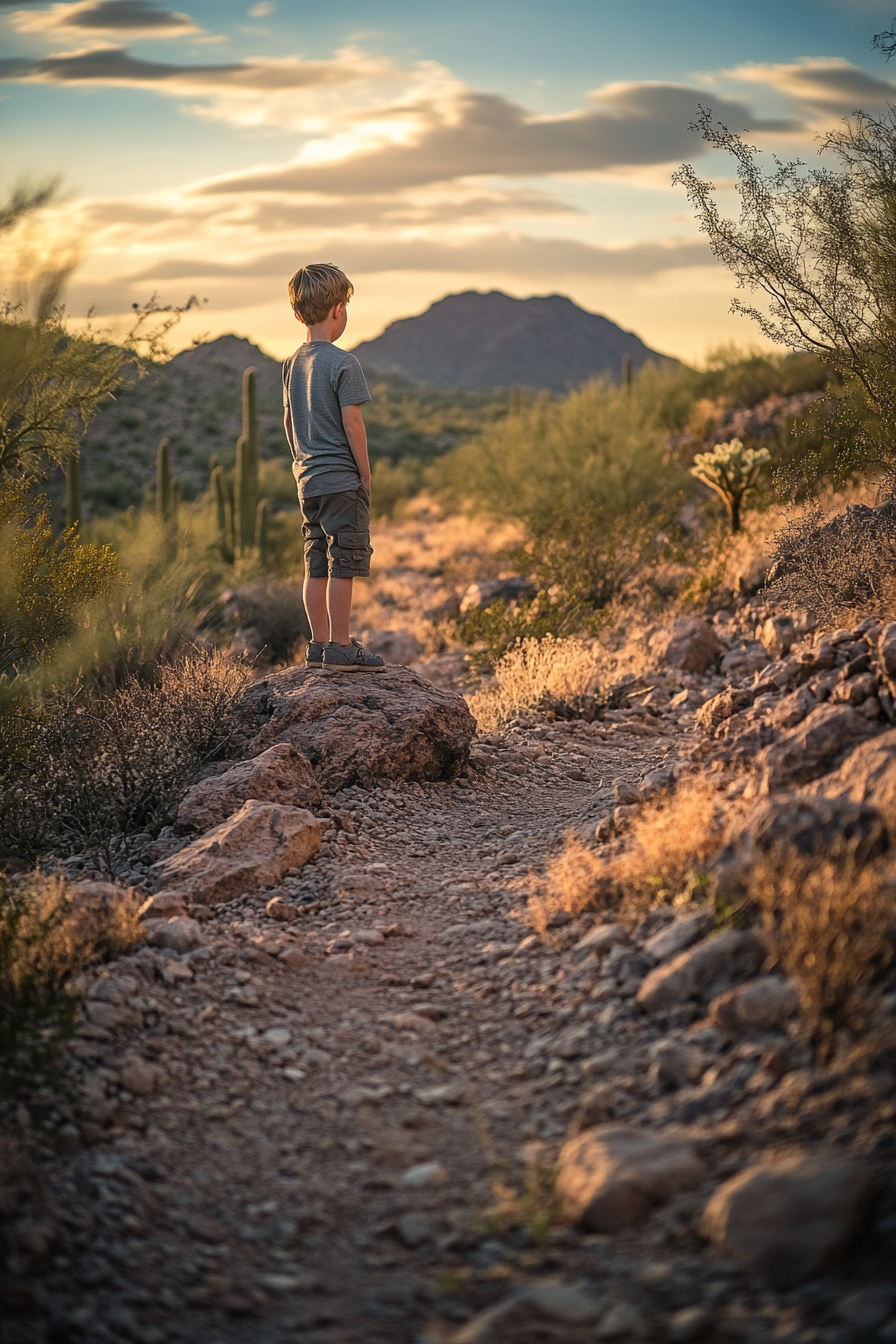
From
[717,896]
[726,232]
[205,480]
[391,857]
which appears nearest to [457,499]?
[205,480]

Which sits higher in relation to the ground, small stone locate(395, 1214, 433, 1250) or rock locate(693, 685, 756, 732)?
rock locate(693, 685, 756, 732)

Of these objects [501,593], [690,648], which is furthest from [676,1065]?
[501,593]

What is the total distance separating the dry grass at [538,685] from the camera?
821 centimetres

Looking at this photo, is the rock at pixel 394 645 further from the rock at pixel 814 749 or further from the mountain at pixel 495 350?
the mountain at pixel 495 350

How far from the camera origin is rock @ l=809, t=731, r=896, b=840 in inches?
133

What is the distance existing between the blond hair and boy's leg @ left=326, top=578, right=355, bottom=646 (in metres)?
1.52

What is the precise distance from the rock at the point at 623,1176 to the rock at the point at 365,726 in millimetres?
3539

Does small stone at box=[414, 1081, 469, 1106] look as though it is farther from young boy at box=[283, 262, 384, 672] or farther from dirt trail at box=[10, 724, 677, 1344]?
young boy at box=[283, 262, 384, 672]

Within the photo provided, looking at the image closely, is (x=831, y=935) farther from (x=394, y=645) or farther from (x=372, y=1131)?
(x=394, y=645)

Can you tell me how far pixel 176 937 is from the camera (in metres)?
4.21

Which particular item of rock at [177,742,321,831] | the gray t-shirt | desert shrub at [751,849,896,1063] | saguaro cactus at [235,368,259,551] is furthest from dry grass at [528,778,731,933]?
saguaro cactus at [235,368,259,551]

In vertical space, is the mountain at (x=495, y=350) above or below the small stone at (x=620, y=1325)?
above

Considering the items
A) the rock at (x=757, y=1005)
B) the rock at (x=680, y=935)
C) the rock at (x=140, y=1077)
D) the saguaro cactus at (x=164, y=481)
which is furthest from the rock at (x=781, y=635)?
the saguaro cactus at (x=164, y=481)

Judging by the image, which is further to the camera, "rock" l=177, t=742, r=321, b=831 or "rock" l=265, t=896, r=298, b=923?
"rock" l=177, t=742, r=321, b=831
